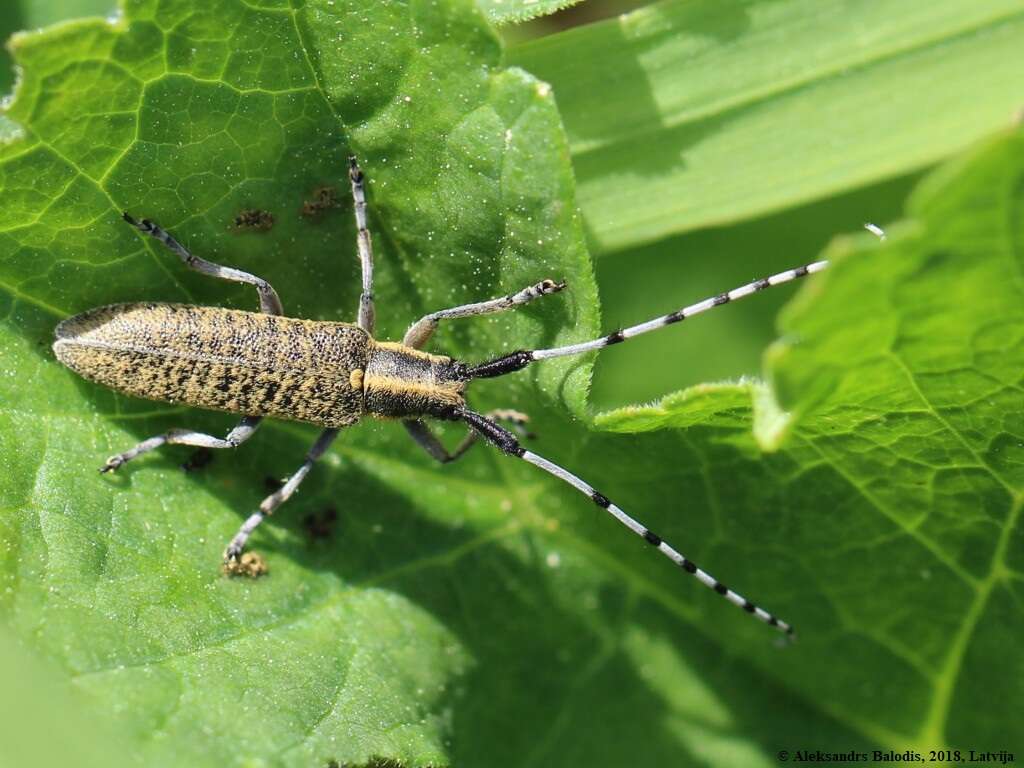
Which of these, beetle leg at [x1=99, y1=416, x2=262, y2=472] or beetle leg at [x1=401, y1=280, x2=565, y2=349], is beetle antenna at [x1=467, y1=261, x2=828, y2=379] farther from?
beetle leg at [x1=99, y1=416, x2=262, y2=472]

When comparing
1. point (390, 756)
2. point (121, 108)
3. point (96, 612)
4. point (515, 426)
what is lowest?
point (390, 756)

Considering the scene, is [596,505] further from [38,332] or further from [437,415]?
[38,332]

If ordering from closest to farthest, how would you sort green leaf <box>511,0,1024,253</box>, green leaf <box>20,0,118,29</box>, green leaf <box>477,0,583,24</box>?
green leaf <box>477,0,583,24</box> < green leaf <box>511,0,1024,253</box> < green leaf <box>20,0,118,29</box>

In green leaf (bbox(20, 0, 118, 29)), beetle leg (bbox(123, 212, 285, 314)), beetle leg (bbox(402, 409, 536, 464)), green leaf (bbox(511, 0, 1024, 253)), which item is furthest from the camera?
green leaf (bbox(20, 0, 118, 29))

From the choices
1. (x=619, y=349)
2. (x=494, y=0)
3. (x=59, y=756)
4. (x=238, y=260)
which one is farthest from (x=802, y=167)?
(x=59, y=756)

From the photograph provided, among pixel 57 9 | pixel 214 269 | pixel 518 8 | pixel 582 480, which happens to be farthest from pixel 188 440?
pixel 57 9

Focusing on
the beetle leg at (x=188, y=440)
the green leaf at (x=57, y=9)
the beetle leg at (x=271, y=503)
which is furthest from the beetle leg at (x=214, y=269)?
the green leaf at (x=57, y=9)

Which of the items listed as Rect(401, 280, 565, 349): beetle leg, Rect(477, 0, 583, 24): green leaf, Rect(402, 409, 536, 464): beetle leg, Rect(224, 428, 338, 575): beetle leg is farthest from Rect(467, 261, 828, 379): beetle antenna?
Rect(477, 0, 583, 24): green leaf
